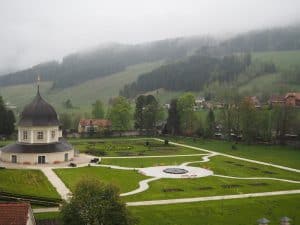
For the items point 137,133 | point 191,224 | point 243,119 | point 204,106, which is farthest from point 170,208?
point 204,106

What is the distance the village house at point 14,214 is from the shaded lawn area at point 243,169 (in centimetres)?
4041

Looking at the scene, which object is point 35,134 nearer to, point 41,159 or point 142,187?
point 41,159

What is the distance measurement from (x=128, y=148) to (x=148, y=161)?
17165 millimetres

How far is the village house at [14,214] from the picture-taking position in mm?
28400

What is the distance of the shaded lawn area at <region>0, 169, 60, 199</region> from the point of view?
50438 mm

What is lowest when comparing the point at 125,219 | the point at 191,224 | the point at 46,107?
the point at 191,224

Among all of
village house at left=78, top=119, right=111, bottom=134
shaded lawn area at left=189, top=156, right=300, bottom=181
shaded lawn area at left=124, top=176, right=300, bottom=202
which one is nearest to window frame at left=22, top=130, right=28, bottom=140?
shaded lawn area at left=189, top=156, right=300, bottom=181

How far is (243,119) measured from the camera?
10469cm

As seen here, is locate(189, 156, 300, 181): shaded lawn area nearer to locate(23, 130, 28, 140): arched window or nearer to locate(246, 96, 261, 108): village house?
locate(23, 130, 28, 140): arched window

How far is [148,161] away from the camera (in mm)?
76312

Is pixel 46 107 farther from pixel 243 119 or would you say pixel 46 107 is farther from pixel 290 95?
pixel 290 95

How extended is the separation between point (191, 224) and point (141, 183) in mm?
17726

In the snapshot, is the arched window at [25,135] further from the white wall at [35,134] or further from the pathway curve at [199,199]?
the pathway curve at [199,199]

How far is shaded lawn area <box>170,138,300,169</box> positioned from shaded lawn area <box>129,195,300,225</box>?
2667 cm
